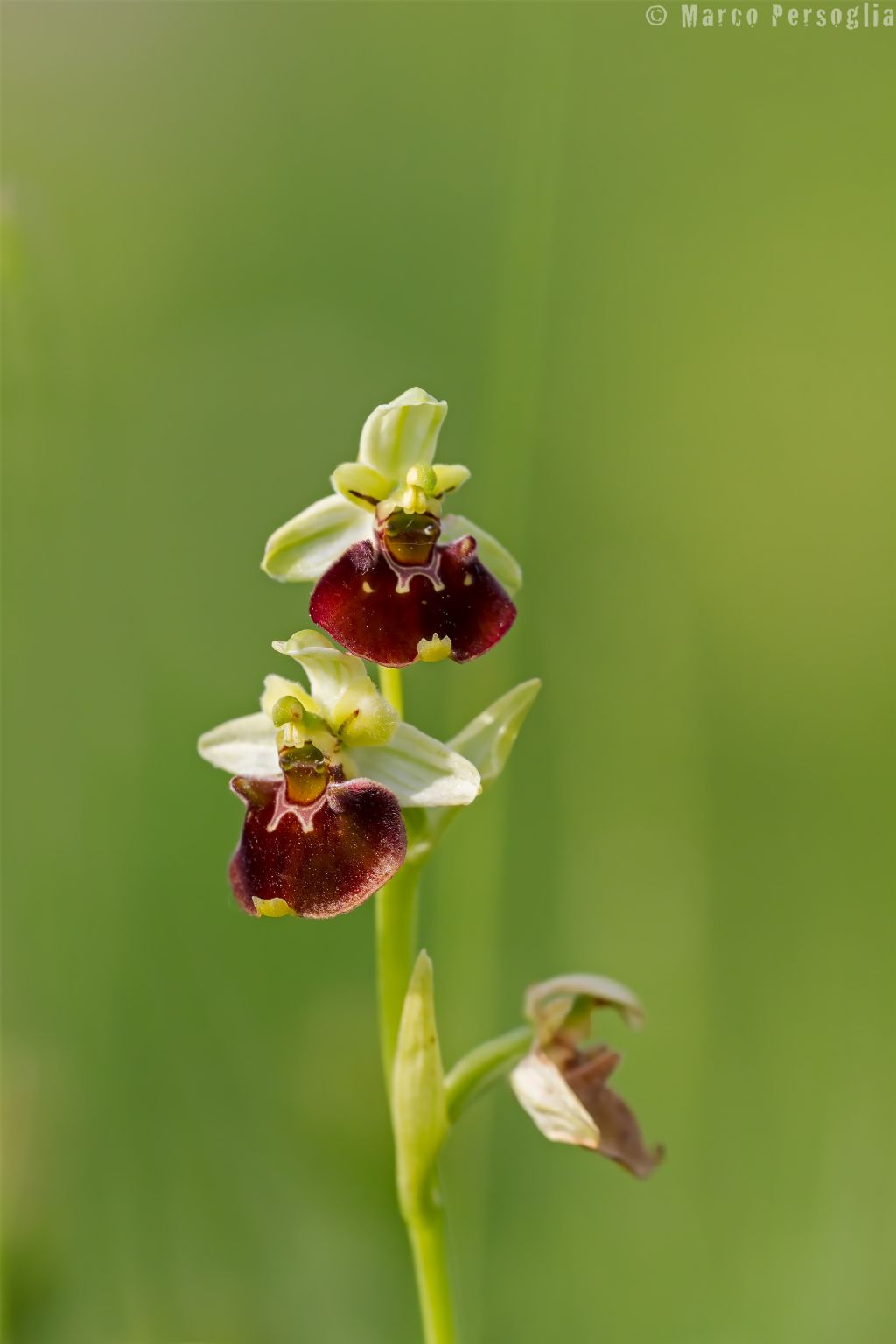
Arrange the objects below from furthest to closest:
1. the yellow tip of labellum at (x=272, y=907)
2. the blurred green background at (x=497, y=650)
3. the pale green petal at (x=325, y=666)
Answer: the blurred green background at (x=497, y=650) → the pale green petal at (x=325, y=666) → the yellow tip of labellum at (x=272, y=907)

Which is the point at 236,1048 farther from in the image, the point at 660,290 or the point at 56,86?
the point at 56,86

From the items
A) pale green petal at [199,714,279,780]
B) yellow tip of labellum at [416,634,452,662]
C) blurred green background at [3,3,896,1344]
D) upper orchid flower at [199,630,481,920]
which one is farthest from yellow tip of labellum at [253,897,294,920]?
blurred green background at [3,3,896,1344]

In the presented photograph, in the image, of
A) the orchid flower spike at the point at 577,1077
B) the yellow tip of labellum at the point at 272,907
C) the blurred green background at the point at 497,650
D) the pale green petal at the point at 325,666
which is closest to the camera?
the yellow tip of labellum at the point at 272,907

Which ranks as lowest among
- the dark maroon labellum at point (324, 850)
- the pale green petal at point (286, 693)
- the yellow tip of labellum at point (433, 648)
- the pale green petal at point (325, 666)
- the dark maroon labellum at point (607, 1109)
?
the dark maroon labellum at point (607, 1109)

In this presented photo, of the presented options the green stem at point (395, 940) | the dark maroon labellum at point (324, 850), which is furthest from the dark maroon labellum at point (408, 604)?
the green stem at point (395, 940)

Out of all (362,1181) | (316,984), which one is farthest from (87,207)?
(362,1181)

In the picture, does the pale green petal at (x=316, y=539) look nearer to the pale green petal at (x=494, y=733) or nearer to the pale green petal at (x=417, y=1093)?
the pale green petal at (x=494, y=733)

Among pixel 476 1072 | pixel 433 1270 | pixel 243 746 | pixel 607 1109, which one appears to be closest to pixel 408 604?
pixel 243 746
